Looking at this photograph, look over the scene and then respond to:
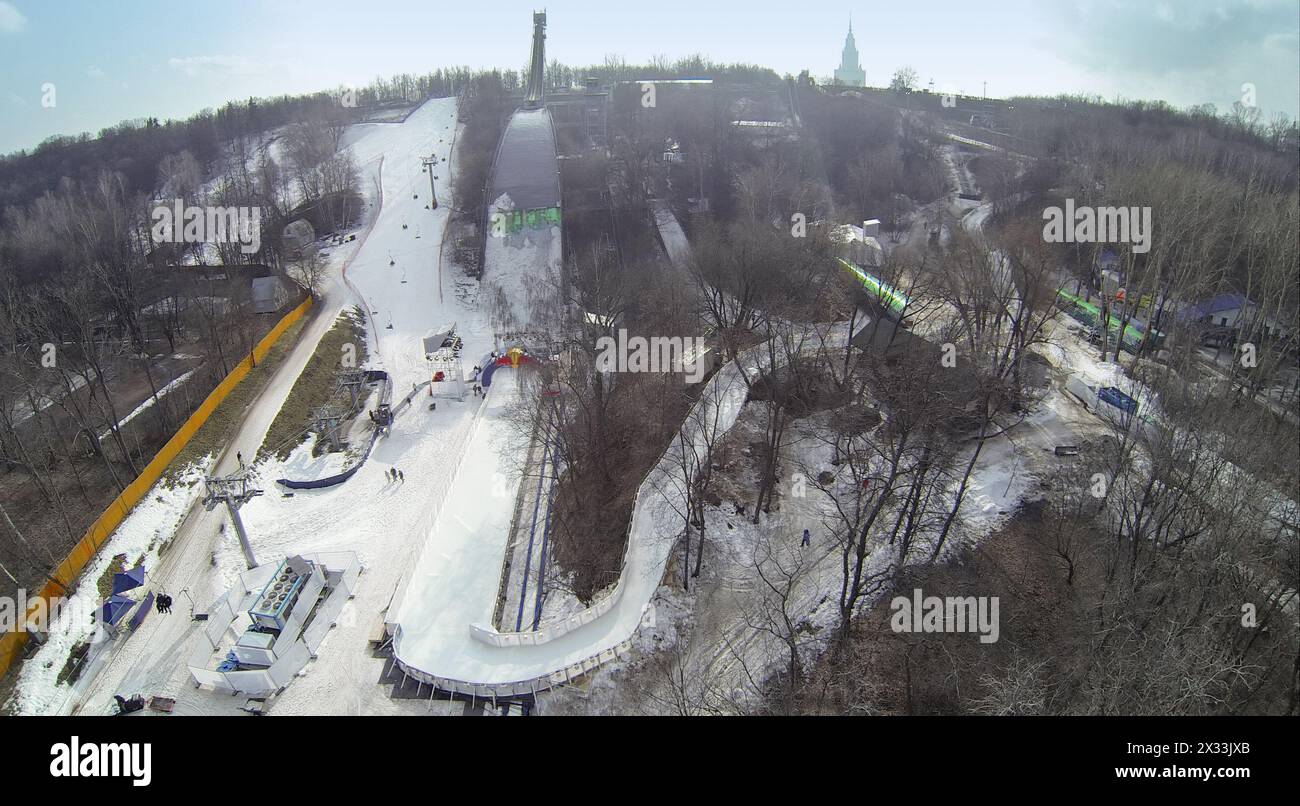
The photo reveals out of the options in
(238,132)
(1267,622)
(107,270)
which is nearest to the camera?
(1267,622)

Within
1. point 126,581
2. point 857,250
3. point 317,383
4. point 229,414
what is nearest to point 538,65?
point 857,250

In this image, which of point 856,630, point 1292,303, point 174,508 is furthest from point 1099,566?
point 174,508

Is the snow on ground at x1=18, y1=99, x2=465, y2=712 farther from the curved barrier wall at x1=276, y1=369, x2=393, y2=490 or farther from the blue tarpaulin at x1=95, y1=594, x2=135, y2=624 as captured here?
the blue tarpaulin at x1=95, y1=594, x2=135, y2=624

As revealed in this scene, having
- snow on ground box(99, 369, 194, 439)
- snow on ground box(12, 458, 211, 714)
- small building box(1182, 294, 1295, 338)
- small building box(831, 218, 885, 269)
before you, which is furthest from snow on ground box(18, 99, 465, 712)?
small building box(1182, 294, 1295, 338)

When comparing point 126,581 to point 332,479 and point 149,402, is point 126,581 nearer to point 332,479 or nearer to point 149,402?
point 332,479

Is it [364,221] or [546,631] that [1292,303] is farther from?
[364,221]

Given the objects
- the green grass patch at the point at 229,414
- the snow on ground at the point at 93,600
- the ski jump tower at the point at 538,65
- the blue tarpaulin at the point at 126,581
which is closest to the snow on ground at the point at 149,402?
the green grass patch at the point at 229,414
